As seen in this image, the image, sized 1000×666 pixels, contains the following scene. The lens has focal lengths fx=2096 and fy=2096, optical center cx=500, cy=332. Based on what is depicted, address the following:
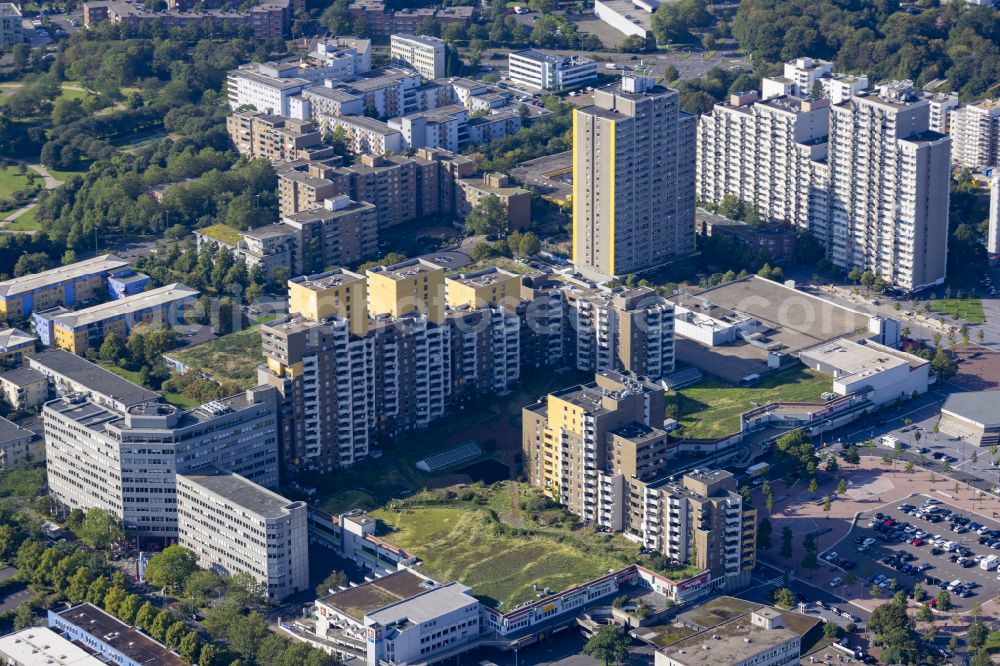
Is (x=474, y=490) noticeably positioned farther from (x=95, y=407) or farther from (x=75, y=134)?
(x=75, y=134)

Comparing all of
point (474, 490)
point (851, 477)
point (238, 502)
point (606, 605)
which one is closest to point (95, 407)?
point (238, 502)

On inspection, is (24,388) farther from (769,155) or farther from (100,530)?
(769,155)

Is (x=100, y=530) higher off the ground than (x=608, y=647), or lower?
higher

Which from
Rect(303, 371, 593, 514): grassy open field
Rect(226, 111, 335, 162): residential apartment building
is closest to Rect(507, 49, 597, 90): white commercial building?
Rect(226, 111, 335, 162): residential apartment building

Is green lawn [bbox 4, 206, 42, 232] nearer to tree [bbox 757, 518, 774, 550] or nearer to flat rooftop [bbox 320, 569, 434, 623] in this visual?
flat rooftop [bbox 320, 569, 434, 623]

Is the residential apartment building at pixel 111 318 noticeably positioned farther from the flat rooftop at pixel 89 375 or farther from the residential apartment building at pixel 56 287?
the flat rooftop at pixel 89 375

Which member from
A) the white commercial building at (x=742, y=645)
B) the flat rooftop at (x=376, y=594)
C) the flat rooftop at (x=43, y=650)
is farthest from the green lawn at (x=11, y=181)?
the white commercial building at (x=742, y=645)

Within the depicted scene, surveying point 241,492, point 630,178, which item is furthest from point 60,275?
point 241,492
